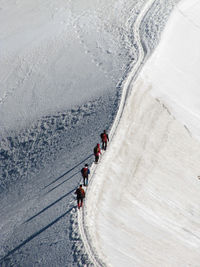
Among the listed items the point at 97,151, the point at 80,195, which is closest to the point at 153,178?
the point at 97,151

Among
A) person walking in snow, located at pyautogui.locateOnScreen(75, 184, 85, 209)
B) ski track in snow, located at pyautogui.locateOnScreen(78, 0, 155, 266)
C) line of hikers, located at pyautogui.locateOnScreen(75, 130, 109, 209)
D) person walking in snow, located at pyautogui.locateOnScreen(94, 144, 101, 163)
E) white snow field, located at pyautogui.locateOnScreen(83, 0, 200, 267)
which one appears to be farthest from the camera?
person walking in snow, located at pyautogui.locateOnScreen(94, 144, 101, 163)

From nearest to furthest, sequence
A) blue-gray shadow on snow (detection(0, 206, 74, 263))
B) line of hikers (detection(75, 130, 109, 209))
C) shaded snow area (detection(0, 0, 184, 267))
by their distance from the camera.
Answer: blue-gray shadow on snow (detection(0, 206, 74, 263))
line of hikers (detection(75, 130, 109, 209))
shaded snow area (detection(0, 0, 184, 267))

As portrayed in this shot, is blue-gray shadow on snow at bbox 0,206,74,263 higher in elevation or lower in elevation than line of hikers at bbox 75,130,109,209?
lower

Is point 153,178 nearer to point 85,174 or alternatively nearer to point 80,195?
point 85,174

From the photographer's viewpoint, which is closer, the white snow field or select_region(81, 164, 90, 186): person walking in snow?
the white snow field

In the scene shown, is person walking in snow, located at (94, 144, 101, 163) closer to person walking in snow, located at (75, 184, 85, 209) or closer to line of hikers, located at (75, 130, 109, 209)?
line of hikers, located at (75, 130, 109, 209)

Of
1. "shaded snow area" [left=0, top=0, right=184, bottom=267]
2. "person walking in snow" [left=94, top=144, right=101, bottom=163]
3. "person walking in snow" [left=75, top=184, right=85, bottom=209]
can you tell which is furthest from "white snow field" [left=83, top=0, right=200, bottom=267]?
"person walking in snow" [left=94, top=144, right=101, bottom=163]

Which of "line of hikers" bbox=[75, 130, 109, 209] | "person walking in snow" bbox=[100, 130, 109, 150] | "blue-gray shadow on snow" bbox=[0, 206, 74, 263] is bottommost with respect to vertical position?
"blue-gray shadow on snow" bbox=[0, 206, 74, 263]
